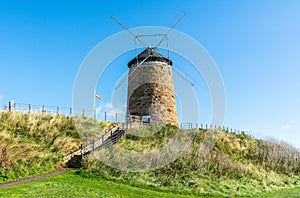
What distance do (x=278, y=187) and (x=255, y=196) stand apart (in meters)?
3.54

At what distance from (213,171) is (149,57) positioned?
16586mm

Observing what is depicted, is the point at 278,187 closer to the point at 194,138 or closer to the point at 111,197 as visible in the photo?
the point at 194,138

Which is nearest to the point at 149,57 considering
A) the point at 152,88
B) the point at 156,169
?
the point at 152,88

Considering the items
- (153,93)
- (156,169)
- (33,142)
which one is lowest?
(156,169)

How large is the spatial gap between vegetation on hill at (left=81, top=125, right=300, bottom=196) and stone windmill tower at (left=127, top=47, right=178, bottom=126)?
4.89 meters

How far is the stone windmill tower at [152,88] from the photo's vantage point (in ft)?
93.5

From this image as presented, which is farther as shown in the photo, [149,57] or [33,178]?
[149,57]

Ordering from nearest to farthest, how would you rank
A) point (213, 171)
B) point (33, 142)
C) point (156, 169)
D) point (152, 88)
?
point (156, 169), point (213, 171), point (33, 142), point (152, 88)

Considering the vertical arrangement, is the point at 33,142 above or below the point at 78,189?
above

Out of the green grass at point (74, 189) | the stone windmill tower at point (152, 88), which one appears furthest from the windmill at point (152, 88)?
the green grass at point (74, 189)

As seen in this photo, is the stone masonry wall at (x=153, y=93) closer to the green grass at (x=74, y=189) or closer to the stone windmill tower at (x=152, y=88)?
the stone windmill tower at (x=152, y=88)

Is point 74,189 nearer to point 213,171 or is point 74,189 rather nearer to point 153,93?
point 213,171

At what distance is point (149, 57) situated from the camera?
30.2m

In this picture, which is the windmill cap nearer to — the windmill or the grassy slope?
the windmill
